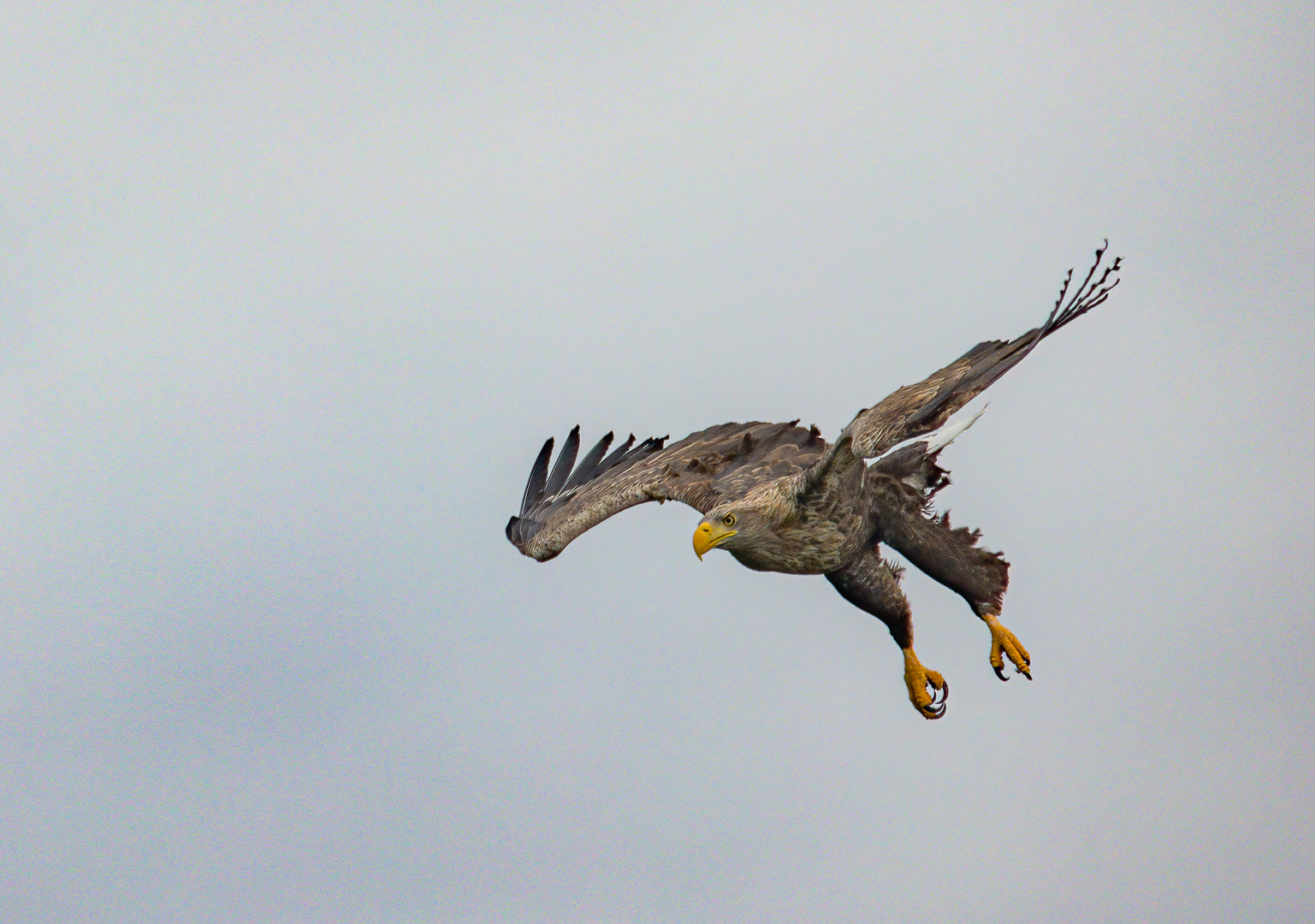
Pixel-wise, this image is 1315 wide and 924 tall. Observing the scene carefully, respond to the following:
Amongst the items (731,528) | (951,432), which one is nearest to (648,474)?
(731,528)

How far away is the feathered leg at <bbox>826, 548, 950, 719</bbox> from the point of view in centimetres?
1539

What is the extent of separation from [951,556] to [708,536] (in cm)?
302

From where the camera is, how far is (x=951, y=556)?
15766 millimetres

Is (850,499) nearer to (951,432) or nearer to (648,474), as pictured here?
(951,432)

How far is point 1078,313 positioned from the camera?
565 inches

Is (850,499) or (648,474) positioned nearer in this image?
(850,499)

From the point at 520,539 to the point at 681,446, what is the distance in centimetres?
217

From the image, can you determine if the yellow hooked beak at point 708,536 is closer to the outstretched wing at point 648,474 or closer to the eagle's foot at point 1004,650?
the outstretched wing at point 648,474

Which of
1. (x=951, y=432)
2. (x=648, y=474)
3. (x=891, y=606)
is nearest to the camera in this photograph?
(x=951, y=432)

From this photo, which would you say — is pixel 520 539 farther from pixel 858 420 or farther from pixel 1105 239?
pixel 1105 239

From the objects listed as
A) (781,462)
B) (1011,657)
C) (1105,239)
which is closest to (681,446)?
(781,462)

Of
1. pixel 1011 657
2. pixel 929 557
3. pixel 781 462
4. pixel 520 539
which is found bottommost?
pixel 1011 657

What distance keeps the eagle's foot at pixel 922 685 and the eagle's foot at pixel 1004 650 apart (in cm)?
57

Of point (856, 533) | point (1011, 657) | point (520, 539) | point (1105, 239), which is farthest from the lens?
point (520, 539)
